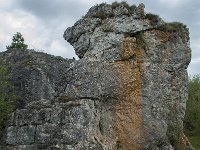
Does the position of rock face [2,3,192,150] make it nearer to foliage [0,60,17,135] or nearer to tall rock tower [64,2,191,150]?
tall rock tower [64,2,191,150]

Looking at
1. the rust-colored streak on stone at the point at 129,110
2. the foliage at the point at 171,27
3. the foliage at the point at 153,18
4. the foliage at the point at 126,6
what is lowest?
the rust-colored streak on stone at the point at 129,110

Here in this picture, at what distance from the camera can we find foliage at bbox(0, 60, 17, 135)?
23745 mm

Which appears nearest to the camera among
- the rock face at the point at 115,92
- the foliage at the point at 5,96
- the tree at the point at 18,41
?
the rock face at the point at 115,92

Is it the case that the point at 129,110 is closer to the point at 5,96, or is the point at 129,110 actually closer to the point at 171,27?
the point at 171,27

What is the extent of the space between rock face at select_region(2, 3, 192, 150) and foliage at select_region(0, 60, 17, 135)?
4.10ft

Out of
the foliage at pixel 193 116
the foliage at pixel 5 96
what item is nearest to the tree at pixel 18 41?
the foliage at pixel 5 96

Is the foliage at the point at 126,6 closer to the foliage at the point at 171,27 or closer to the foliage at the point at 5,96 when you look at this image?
the foliage at the point at 171,27

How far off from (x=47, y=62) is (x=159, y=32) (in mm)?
8796

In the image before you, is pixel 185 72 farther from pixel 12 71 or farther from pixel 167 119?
pixel 12 71

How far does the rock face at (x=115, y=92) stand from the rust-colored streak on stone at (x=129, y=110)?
0.18ft

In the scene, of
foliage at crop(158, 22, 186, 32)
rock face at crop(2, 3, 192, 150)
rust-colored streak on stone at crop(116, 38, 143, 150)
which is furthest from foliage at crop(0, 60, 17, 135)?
foliage at crop(158, 22, 186, 32)

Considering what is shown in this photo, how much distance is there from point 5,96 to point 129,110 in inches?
299

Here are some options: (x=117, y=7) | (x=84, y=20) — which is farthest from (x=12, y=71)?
(x=117, y=7)

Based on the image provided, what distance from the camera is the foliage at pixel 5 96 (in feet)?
77.9
